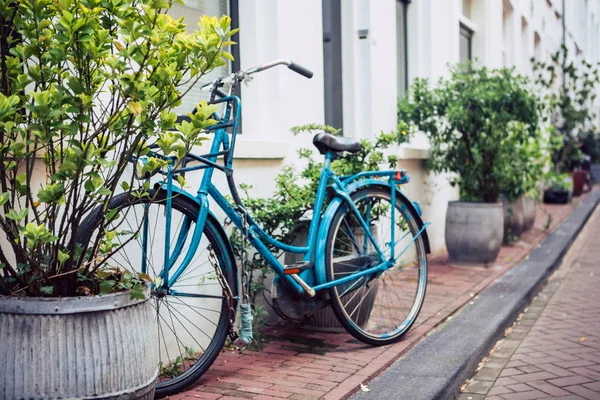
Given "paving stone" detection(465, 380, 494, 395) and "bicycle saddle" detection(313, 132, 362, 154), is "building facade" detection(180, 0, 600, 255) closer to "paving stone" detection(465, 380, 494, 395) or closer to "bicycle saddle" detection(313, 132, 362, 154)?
"bicycle saddle" detection(313, 132, 362, 154)

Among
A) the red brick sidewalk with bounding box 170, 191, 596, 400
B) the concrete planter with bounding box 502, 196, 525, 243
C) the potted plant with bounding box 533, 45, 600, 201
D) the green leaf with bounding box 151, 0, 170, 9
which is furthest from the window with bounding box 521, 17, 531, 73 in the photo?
the green leaf with bounding box 151, 0, 170, 9

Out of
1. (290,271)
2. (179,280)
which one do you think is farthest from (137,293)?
(290,271)

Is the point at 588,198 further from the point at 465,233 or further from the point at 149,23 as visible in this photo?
the point at 149,23

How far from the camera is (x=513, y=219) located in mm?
9195

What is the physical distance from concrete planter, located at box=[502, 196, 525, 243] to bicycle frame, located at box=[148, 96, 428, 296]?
4702mm

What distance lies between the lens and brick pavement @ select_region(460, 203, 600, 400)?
13.0 feet

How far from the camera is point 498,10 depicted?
37.1ft

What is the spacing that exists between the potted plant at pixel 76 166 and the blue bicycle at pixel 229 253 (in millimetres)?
296

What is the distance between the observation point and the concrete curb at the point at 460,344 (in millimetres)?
3660

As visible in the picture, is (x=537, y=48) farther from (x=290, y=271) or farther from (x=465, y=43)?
(x=290, y=271)

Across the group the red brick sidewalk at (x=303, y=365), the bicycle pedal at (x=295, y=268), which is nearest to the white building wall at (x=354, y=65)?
the bicycle pedal at (x=295, y=268)

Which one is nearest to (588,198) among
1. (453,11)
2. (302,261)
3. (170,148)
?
(453,11)

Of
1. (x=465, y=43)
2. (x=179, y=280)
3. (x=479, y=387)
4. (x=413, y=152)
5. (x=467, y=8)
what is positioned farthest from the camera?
(x=467, y=8)

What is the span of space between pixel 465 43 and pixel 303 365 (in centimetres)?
776
